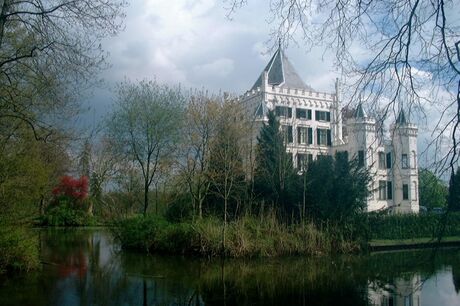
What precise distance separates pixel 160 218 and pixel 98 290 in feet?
35.5

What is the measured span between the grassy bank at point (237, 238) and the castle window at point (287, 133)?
7.01 meters

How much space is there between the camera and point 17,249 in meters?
15.0

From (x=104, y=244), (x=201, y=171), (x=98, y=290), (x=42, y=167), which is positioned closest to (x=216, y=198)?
(x=201, y=171)

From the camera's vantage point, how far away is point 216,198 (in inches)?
986

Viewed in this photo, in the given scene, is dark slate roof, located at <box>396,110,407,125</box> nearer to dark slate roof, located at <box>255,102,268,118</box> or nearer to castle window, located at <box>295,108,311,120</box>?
dark slate roof, located at <box>255,102,268,118</box>

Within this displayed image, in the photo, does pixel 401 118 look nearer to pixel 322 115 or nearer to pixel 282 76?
pixel 322 115

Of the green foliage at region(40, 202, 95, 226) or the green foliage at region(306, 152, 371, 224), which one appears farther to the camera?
the green foliage at region(40, 202, 95, 226)

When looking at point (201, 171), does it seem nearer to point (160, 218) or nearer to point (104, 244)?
point (160, 218)

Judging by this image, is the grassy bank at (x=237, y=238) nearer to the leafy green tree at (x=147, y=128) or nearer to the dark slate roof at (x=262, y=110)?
the leafy green tree at (x=147, y=128)

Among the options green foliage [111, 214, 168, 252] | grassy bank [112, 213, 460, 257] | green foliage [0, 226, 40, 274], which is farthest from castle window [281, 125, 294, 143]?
green foliage [0, 226, 40, 274]

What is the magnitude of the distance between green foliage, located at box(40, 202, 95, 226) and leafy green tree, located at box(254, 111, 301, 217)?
2192 cm

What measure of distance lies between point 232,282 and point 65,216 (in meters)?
30.6

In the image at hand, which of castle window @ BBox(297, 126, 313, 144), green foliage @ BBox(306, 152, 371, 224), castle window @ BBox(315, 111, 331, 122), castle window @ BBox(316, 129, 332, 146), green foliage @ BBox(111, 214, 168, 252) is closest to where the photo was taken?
green foliage @ BBox(111, 214, 168, 252)

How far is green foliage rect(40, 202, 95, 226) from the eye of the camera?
41.0 m
